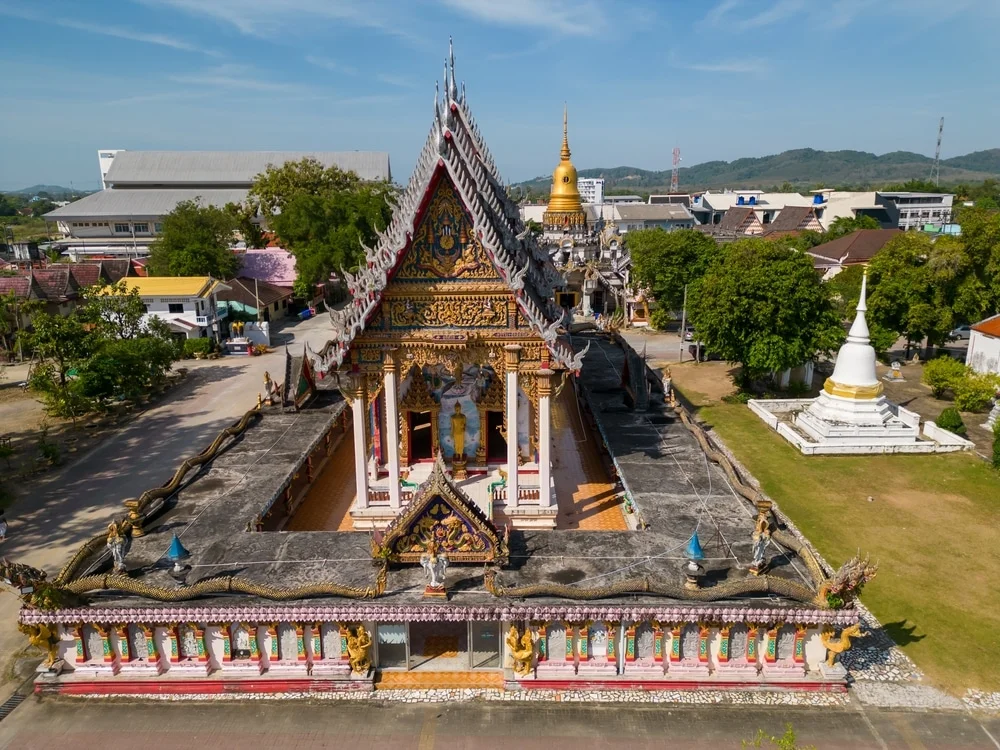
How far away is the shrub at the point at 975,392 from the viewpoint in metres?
29.4

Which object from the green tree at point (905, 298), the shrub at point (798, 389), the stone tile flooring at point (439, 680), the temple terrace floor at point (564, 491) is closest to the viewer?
the stone tile flooring at point (439, 680)

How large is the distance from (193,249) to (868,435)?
49420mm

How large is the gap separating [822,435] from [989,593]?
32.4 feet

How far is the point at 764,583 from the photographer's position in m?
13.2

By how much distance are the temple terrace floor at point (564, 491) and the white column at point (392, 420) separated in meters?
2.44

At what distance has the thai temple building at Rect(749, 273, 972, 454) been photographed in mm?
25125

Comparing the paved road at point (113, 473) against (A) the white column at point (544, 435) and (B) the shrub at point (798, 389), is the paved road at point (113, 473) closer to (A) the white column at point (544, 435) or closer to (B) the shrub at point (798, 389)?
(A) the white column at point (544, 435)

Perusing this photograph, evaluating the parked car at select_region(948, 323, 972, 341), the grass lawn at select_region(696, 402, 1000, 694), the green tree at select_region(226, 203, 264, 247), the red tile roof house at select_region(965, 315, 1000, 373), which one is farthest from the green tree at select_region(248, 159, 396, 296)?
the parked car at select_region(948, 323, 972, 341)

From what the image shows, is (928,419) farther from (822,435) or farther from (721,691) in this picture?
(721,691)

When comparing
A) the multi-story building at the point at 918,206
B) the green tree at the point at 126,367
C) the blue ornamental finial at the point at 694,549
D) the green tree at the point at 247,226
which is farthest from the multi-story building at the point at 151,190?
the multi-story building at the point at 918,206

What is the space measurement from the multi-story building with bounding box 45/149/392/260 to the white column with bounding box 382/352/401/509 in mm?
69644

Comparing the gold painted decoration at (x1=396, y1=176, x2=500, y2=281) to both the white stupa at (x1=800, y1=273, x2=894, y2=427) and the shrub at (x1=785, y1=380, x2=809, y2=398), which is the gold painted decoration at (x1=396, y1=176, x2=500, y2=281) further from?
the shrub at (x1=785, y1=380, x2=809, y2=398)

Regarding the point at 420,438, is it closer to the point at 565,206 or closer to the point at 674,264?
the point at 674,264

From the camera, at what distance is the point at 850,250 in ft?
204
